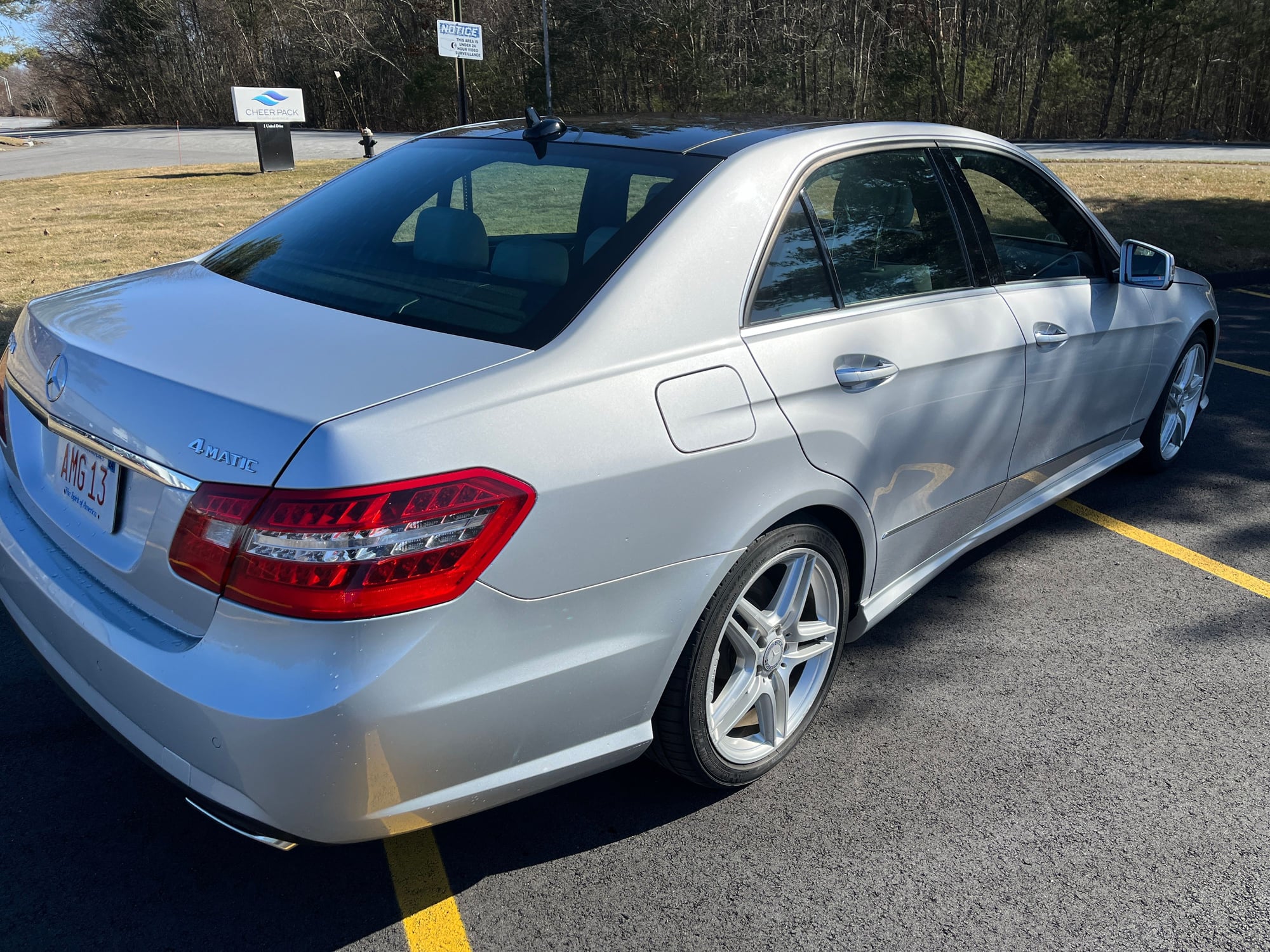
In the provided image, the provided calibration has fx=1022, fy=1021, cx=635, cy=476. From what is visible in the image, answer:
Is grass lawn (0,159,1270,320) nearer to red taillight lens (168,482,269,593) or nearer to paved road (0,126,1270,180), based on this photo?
paved road (0,126,1270,180)

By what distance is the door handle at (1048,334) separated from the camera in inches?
134

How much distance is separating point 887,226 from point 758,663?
55.0 inches

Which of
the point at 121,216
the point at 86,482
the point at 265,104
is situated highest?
the point at 265,104

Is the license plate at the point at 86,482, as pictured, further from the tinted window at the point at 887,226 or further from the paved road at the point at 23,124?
the paved road at the point at 23,124

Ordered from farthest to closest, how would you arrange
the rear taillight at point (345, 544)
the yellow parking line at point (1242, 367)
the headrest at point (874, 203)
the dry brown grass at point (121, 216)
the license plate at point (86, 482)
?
the dry brown grass at point (121, 216)
the yellow parking line at point (1242, 367)
the headrest at point (874, 203)
the license plate at point (86, 482)
the rear taillight at point (345, 544)

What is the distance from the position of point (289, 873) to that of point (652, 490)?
4.17ft

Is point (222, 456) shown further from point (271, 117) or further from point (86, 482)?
point (271, 117)

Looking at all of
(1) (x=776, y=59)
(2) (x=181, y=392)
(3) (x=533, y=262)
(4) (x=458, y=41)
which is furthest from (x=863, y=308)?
(1) (x=776, y=59)

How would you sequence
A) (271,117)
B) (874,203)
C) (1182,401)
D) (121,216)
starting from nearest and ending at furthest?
(874,203)
(1182,401)
(121,216)
(271,117)

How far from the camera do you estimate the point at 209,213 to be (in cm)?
1406

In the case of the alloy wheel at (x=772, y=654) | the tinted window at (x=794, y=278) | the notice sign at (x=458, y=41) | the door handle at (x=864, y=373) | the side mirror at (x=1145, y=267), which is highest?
the notice sign at (x=458, y=41)

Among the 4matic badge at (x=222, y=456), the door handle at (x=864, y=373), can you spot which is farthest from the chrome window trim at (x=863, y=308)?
the 4matic badge at (x=222, y=456)

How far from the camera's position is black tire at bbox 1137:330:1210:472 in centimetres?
462

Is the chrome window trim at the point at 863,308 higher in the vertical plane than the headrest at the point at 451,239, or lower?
A: lower
